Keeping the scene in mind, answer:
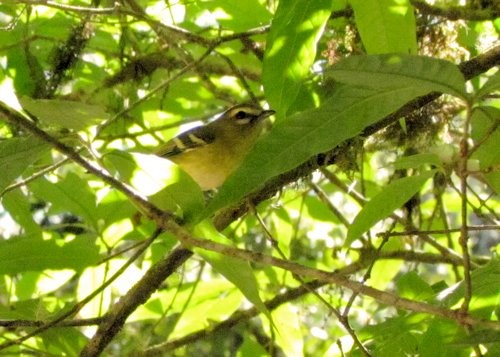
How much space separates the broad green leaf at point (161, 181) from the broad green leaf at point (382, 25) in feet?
1.71

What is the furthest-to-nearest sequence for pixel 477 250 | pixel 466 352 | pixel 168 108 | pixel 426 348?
1. pixel 477 250
2. pixel 168 108
3. pixel 466 352
4. pixel 426 348

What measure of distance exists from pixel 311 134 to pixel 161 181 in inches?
14.6

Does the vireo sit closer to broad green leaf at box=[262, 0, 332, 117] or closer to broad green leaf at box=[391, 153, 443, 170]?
broad green leaf at box=[262, 0, 332, 117]

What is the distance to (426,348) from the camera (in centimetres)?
161

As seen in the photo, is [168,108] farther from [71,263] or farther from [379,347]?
[379,347]

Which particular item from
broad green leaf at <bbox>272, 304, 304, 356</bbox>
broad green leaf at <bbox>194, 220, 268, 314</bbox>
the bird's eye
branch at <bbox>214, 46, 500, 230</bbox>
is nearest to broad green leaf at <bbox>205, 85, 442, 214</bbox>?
broad green leaf at <bbox>194, 220, 268, 314</bbox>

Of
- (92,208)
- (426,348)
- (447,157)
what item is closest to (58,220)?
(92,208)

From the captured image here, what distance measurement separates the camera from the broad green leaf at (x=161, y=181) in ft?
5.14

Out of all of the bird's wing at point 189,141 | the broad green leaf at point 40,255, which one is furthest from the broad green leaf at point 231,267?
the bird's wing at point 189,141

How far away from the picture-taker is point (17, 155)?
156cm

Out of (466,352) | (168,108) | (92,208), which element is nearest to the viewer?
(466,352)

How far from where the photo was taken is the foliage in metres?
1.35

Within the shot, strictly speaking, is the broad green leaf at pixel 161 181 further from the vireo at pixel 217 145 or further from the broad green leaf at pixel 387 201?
the vireo at pixel 217 145

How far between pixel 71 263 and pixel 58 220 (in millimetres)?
2576
